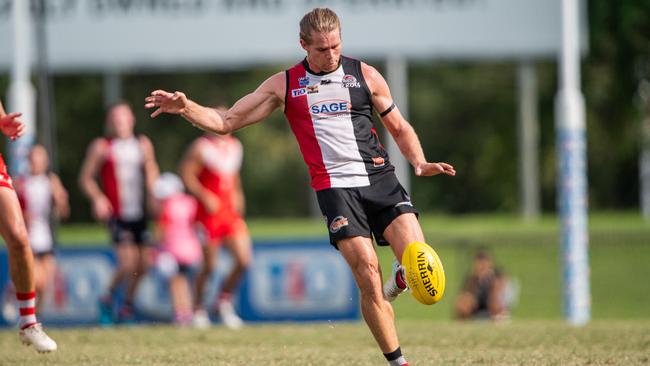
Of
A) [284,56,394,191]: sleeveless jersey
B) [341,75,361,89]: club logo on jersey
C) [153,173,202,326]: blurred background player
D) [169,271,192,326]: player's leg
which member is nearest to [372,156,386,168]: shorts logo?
[284,56,394,191]: sleeveless jersey

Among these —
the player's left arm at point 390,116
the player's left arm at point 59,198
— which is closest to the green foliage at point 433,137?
the player's left arm at point 59,198

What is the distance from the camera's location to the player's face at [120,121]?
13.1 meters

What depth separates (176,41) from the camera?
751 inches

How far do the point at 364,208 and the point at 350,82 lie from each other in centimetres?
83

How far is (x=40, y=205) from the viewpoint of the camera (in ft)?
46.6

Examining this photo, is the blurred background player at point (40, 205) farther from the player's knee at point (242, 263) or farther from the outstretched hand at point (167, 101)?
the outstretched hand at point (167, 101)

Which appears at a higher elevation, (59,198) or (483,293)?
(59,198)

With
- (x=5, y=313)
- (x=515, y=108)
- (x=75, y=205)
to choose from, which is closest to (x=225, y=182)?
(x=5, y=313)

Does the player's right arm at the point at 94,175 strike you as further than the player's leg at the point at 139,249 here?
No

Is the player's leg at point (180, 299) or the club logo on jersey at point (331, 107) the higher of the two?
the club logo on jersey at point (331, 107)

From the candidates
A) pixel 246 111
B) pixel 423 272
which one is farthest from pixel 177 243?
pixel 423 272

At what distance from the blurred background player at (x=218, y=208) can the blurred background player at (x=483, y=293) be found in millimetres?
5213

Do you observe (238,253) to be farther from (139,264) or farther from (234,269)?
(139,264)

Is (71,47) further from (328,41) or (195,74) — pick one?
(195,74)
